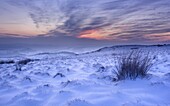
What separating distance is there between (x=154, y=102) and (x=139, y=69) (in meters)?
1.37

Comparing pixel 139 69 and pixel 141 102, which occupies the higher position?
pixel 139 69

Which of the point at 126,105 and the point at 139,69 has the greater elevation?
the point at 139,69

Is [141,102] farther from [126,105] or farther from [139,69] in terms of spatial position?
[139,69]

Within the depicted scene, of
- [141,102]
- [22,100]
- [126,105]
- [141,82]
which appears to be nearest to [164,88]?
[141,82]

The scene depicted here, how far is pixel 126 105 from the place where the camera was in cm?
249

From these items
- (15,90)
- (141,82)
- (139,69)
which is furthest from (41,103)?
(139,69)

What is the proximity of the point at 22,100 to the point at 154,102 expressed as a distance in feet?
5.97

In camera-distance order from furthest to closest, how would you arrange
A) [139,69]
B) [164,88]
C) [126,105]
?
[139,69] → [164,88] → [126,105]

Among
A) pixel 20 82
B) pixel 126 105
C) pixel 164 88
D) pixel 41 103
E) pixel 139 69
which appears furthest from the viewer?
pixel 20 82

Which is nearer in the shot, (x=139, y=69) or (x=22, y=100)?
(x=22, y=100)

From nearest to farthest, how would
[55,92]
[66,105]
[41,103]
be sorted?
[66,105] < [41,103] < [55,92]

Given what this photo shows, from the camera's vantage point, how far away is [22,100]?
3.05 metres

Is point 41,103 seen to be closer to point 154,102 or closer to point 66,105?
point 66,105

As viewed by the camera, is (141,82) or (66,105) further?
(141,82)
